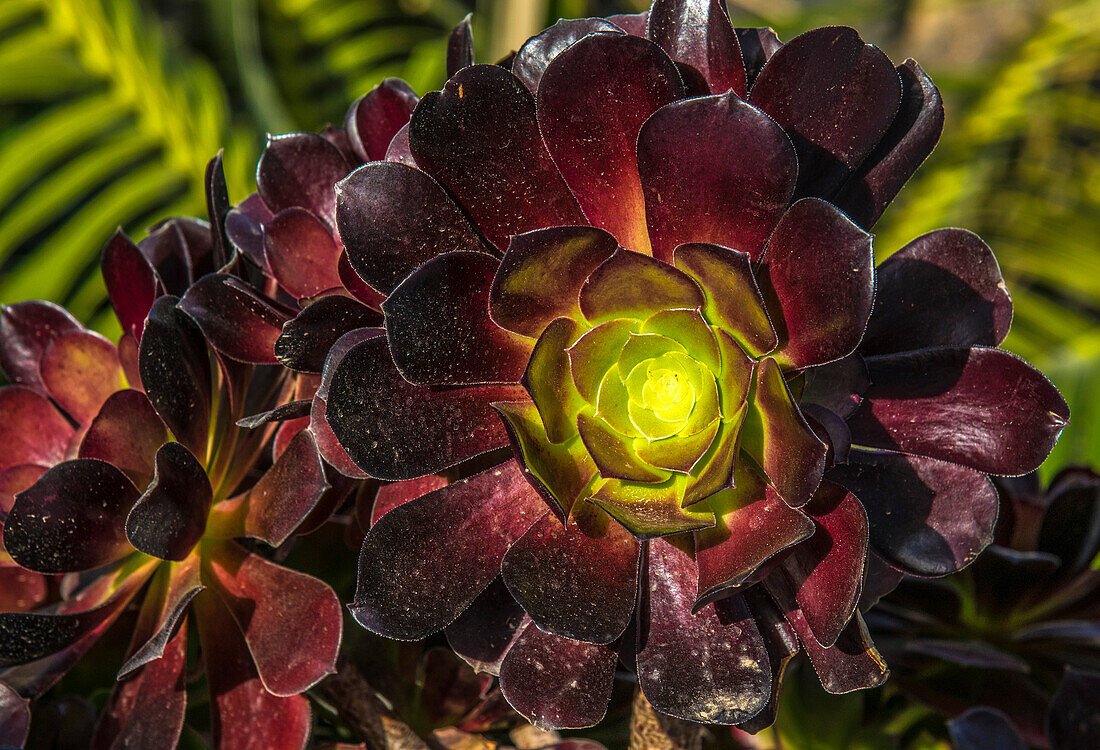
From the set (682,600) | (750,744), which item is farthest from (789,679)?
(682,600)

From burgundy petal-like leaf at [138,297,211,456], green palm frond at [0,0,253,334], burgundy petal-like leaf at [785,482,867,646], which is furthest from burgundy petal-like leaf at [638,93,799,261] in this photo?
green palm frond at [0,0,253,334]

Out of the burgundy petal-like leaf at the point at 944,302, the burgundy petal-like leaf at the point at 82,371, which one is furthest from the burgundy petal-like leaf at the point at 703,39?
the burgundy petal-like leaf at the point at 82,371

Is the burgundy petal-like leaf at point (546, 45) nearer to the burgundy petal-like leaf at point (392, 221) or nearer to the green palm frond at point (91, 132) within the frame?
the burgundy petal-like leaf at point (392, 221)

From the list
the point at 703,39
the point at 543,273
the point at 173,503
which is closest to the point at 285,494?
the point at 173,503

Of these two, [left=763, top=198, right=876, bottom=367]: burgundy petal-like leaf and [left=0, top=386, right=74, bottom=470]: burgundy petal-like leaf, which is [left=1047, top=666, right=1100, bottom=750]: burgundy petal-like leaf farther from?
[left=0, top=386, right=74, bottom=470]: burgundy petal-like leaf

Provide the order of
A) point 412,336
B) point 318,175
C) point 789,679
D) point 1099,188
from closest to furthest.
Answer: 1. point 412,336
2. point 318,175
3. point 789,679
4. point 1099,188

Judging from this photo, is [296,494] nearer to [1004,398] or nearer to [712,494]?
[712,494]

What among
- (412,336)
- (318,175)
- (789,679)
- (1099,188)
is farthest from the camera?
(1099,188)
